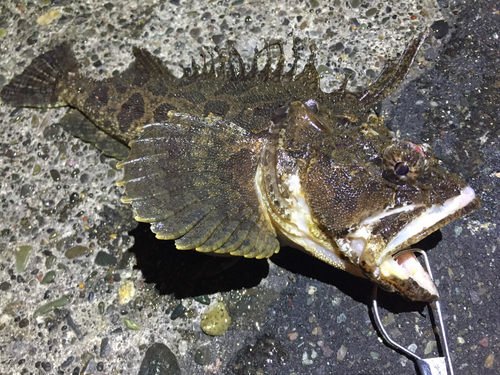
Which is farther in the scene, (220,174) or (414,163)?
(220,174)

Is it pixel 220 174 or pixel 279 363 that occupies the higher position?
pixel 220 174

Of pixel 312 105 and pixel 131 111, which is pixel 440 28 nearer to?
pixel 312 105

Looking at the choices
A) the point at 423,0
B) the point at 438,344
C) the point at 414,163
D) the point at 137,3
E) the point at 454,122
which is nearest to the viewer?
the point at 414,163

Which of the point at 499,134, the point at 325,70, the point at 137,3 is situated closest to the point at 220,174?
the point at 325,70

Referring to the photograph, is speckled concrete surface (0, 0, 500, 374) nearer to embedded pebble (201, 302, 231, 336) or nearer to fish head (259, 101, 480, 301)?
embedded pebble (201, 302, 231, 336)

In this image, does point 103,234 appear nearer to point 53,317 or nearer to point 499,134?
point 53,317

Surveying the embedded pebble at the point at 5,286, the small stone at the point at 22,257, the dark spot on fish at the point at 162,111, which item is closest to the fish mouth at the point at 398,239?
the dark spot on fish at the point at 162,111

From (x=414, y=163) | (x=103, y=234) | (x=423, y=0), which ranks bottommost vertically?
(x=103, y=234)
